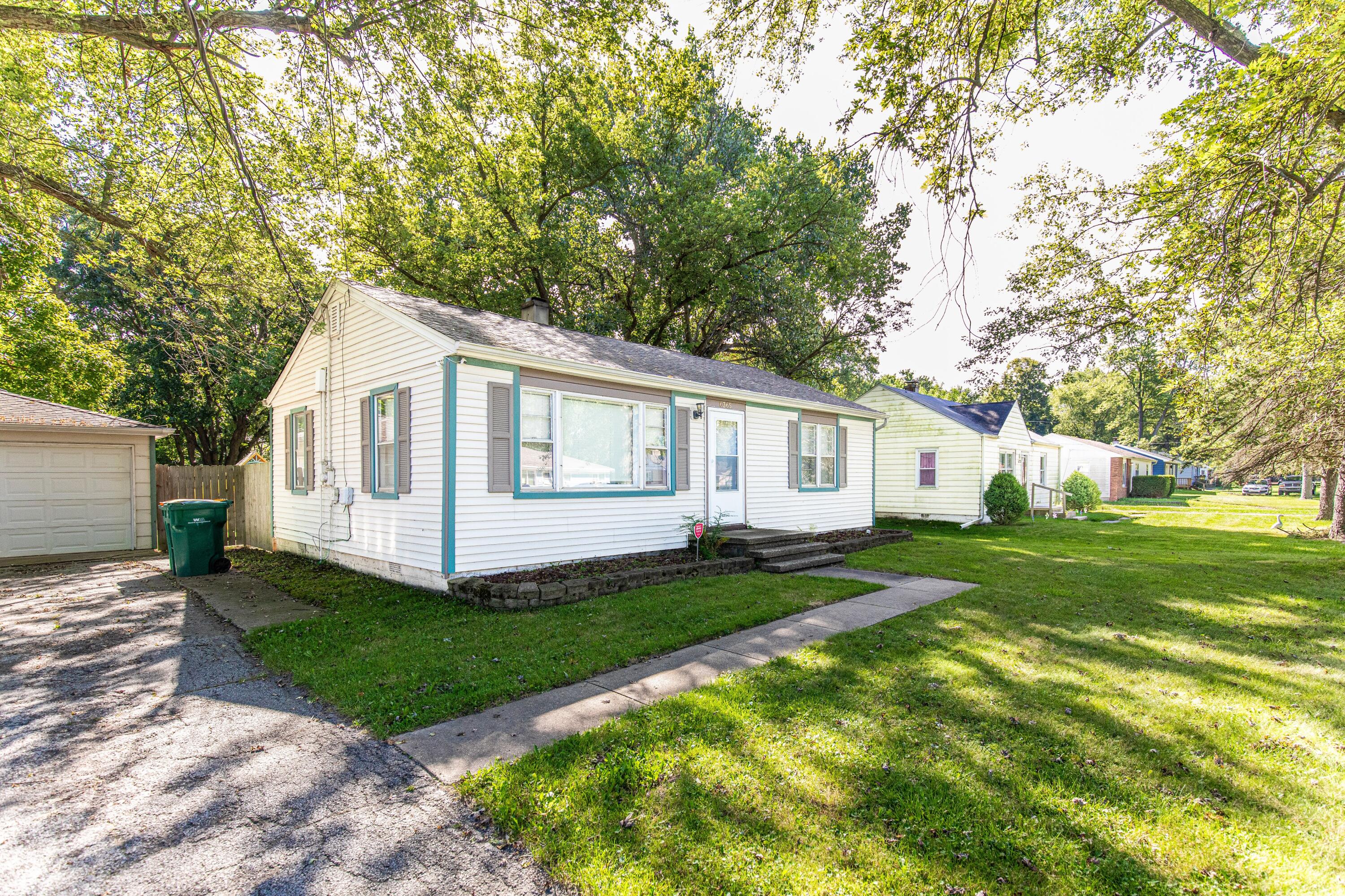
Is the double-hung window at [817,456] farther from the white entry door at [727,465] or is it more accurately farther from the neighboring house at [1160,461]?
the neighboring house at [1160,461]

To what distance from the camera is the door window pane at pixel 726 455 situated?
10578 mm

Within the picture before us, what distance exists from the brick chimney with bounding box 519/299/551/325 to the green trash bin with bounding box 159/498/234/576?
20.2ft

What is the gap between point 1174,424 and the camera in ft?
137

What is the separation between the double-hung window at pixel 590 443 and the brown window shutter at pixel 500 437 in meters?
0.16

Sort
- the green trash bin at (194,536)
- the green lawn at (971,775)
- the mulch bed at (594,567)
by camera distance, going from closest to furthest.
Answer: the green lawn at (971,775) → the mulch bed at (594,567) → the green trash bin at (194,536)

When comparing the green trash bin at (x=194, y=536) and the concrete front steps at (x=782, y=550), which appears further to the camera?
the concrete front steps at (x=782, y=550)

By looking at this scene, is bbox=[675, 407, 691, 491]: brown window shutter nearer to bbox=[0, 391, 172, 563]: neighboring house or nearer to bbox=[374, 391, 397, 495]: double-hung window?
bbox=[374, 391, 397, 495]: double-hung window

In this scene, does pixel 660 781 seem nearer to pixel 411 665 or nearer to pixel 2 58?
pixel 411 665

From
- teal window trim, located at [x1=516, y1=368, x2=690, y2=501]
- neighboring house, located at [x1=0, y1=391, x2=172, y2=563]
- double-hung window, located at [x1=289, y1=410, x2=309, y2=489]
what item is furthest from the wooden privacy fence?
teal window trim, located at [x1=516, y1=368, x2=690, y2=501]

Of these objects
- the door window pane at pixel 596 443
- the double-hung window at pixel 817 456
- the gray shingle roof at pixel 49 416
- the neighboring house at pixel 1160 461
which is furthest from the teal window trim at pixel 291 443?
the neighboring house at pixel 1160 461

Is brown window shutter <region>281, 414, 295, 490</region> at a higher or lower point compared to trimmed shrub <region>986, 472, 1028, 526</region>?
higher

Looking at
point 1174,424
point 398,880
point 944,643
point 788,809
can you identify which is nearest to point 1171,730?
point 944,643

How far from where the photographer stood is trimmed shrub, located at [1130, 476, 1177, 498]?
116 feet

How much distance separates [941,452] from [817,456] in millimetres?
6647
